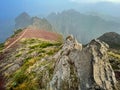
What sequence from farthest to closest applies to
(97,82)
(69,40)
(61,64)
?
(69,40) → (61,64) → (97,82)

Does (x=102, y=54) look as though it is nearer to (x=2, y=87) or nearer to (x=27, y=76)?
(x=27, y=76)

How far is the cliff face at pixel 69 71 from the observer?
1174 inches

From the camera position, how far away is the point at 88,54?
3269 cm

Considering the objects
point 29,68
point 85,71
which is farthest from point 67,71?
point 29,68

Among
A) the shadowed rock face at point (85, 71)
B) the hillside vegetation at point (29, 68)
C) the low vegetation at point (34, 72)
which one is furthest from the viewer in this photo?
the hillside vegetation at point (29, 68)

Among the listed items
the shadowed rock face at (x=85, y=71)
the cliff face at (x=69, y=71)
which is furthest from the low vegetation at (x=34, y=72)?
the shadowed rock face at (x=85, y=71)

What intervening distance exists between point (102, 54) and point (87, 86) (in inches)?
208

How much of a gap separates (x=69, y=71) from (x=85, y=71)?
275 cm

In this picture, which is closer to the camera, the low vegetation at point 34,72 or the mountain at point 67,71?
the mountain at point 67,71

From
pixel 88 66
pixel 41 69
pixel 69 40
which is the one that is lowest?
pixel 88 66

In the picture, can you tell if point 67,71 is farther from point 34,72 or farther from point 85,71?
point 34,72

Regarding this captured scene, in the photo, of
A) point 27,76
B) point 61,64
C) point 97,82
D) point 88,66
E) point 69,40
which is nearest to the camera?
point 97,82

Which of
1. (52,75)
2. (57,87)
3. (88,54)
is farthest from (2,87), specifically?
(88,54)

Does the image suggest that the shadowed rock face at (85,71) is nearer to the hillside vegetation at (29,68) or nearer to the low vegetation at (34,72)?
the low vegetation at (34,72)
